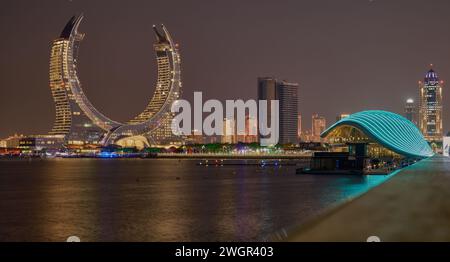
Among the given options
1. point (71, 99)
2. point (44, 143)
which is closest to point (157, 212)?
point (71, 99)

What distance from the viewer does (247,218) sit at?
1002 inches

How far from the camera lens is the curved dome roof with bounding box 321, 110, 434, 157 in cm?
8012

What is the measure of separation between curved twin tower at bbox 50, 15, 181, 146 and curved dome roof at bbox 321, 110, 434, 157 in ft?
266

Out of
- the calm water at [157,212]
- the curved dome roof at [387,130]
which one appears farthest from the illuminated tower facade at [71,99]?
the calm water at [157,212]

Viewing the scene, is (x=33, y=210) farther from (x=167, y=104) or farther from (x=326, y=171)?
(x=167, y=104)

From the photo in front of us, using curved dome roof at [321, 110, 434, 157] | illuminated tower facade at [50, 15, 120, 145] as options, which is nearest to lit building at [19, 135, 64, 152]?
illuminated tower facade at [50, 15, 120, 145]

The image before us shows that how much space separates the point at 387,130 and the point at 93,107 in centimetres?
9758

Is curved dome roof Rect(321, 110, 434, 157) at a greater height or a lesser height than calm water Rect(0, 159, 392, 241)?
greater

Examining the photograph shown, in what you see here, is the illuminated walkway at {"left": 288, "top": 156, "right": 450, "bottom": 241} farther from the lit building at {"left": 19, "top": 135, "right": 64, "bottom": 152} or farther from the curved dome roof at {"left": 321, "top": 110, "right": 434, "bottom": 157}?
the lit building at {"left": 19, "top": 135, "right": 64, "bottom": 152}

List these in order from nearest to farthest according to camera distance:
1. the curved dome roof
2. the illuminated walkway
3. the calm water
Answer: the illuminated walkway → the calm water → the curved dome roof

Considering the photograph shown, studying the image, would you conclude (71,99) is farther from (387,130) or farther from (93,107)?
(387,130)

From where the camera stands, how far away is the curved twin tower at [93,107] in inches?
5965

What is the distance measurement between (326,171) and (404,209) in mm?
55031

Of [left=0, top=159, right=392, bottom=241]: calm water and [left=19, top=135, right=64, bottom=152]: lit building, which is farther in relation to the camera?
[left=19, top=135, right=64, bottom=152]: lit building
